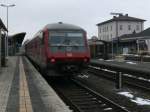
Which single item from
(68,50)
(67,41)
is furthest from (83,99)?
(67,41)

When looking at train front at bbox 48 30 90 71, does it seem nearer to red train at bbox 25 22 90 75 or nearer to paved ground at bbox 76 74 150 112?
red train at bbox 25 22 90 75

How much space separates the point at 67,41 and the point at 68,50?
2.12 ft

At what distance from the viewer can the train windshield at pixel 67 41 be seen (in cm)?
2175

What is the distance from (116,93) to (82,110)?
190 inches

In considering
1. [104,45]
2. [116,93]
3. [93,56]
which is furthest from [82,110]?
[93,56]

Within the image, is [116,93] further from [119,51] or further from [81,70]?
[119,51]

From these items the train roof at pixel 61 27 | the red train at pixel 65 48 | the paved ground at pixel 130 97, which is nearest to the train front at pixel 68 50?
the red train at pixel 65 48

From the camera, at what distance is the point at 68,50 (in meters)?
21.7

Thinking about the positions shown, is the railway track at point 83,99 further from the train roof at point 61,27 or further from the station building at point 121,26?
the station building at point 121,26

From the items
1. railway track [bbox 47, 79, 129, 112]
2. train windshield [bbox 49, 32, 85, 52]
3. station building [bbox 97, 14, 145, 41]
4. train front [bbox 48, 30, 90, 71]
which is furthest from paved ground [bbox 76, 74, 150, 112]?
station building [bbox 97, 14, 145, 41]

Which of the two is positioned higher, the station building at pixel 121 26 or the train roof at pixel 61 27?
the station building at pixel 121 26

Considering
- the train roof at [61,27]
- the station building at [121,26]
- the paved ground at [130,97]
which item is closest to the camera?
the paved ground at [130,97]

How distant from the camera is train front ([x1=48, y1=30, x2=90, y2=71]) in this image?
21.2 meters

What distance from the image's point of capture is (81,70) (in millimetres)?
21750
